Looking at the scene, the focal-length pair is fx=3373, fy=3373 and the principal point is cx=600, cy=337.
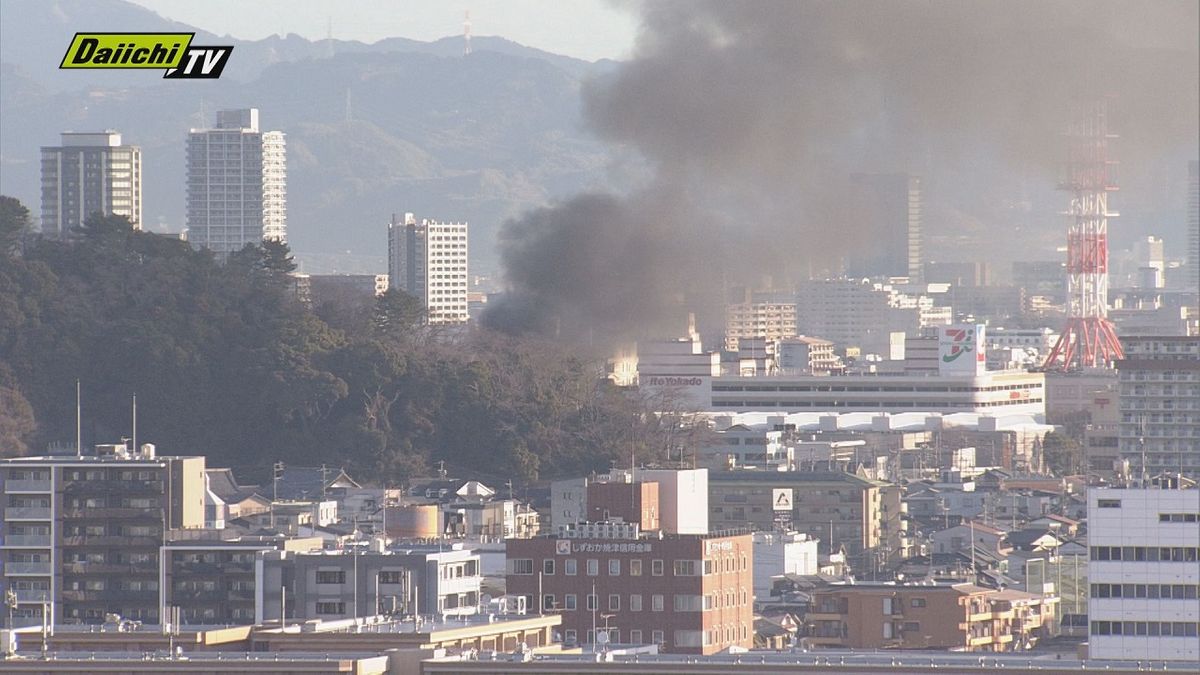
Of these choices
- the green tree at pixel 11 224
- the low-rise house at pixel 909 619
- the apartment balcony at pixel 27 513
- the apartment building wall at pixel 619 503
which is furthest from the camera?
the green tree at pixel 11 224

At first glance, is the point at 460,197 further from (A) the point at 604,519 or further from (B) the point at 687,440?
(A) the point at 604,519

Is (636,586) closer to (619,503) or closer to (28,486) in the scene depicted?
(619,503)

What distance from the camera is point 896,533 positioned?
52.3m

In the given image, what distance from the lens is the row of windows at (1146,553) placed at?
917 inches

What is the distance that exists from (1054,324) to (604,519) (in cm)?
11082

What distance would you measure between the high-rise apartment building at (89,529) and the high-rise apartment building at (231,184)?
3292 inches

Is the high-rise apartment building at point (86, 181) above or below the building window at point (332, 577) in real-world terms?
above

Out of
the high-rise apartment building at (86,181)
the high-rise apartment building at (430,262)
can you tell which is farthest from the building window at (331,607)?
the high-rise apartment building at (430,262)

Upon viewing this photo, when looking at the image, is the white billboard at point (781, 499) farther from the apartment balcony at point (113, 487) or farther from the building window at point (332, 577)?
the building window at point (332, 577)

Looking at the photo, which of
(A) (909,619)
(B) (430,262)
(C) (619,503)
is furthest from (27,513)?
(B) (430,262)

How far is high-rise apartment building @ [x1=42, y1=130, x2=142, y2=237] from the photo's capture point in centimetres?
10412

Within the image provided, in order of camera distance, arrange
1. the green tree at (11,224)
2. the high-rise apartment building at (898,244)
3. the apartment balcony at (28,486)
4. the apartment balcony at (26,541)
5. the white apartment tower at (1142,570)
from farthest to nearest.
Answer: the high-rise apartment building at (898,244), the green tree at (11,224), the apartment balcony at (28,486), the apartment balcony at (26,541), the white apartment tower at (1142,570)

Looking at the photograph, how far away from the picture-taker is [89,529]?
3716 cm

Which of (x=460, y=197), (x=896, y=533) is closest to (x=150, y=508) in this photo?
(x=896, y=533)
